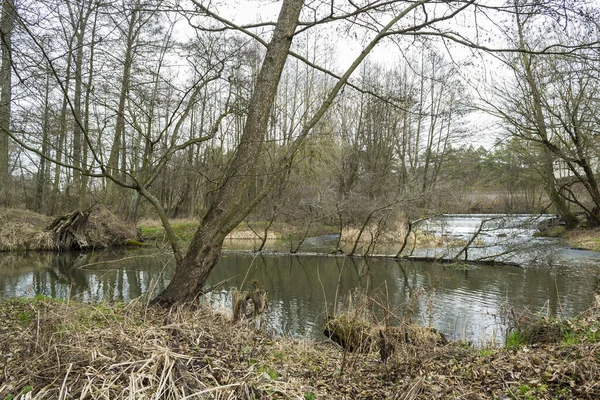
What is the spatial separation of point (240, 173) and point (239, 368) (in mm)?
2858

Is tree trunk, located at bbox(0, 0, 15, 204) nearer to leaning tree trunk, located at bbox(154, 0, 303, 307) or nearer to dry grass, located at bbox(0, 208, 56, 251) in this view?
leaning tree trunk, located at bbox(154, 0, 303, 307)

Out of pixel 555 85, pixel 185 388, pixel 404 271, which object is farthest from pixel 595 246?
pixel 185 388

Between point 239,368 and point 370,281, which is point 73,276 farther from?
point 239,368

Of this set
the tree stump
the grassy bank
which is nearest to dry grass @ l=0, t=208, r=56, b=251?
the tree stump

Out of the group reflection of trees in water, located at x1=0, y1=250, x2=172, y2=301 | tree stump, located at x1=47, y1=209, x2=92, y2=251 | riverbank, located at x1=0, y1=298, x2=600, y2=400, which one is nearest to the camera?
riverbank, located at x1=0, y1=298, x2=600, y2=400

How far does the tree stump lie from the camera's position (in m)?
17.9

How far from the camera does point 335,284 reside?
11.5 meters

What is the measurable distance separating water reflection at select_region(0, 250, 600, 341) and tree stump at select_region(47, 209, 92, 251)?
165cm

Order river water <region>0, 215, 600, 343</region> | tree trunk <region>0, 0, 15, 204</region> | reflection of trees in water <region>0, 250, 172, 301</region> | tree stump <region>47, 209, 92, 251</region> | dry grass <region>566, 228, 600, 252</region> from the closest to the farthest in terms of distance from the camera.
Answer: tree trunk <region>0, 0, 15, 204</region> < river water <region>0, 215, 600, 343</region> < reflection of trees in water <region>0, 250, 172, 301</region> < dry grass <region>566, 228, 600, 252</region> < tree stump <region>47, 209, 92, 251</region>

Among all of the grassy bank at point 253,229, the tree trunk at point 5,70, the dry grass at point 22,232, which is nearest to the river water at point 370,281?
the dry grass at point 22,232

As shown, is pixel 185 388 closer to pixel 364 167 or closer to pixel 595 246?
pixel 595 246

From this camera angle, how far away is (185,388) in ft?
8.89

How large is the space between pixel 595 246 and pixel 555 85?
23.9 ft

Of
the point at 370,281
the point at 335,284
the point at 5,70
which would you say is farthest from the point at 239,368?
the point at 370,281
